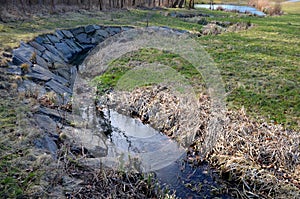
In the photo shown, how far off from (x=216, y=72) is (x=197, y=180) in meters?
4.36

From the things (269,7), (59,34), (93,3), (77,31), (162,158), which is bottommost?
(162,158)

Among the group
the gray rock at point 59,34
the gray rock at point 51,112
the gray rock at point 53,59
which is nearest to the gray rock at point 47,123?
the gray rock at point 51,112

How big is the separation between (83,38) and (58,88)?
572 centimetres

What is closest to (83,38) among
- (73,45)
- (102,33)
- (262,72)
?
(73,45)

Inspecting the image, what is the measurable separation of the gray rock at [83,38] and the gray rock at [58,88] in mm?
5057

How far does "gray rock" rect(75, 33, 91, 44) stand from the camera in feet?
39.0

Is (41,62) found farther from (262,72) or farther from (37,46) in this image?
(262,72)

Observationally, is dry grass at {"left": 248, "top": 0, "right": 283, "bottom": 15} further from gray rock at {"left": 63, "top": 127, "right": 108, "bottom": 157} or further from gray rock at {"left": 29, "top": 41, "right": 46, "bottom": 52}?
gray rock at {"left": 63, "top": 127, "right": 108, "bottom": 157}

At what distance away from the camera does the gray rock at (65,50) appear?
10242 millimetres

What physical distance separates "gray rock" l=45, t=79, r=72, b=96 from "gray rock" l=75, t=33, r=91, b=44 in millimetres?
5057

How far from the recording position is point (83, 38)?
1204 centimetres

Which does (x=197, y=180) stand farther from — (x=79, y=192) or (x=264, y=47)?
(x=264, y=47)

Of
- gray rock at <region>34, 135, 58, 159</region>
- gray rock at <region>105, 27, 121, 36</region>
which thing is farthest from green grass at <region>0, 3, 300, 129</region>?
gray rock at <region>34, 135, 58, 159</region>

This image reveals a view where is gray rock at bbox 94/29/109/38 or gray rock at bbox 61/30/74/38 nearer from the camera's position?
gray rock at bbox 61/30/74/38
